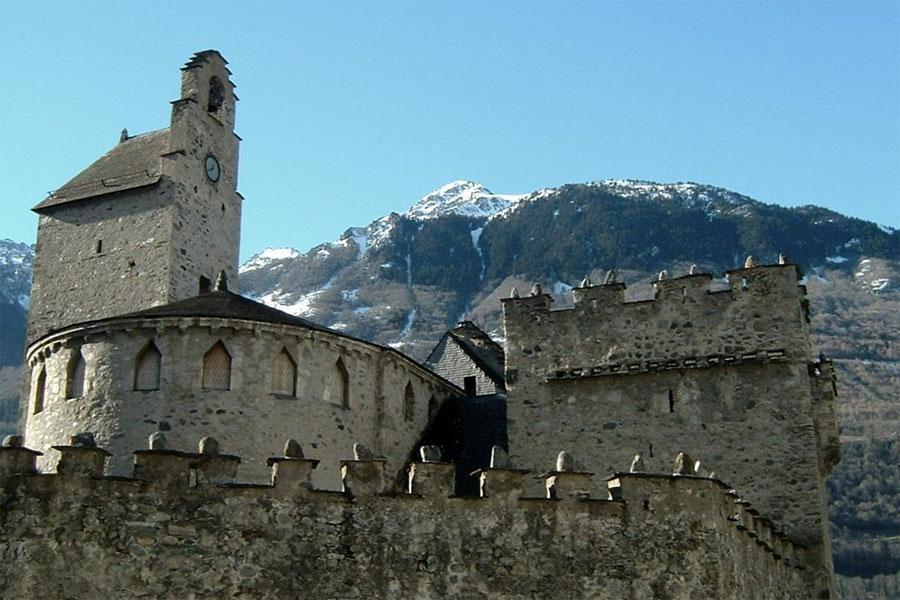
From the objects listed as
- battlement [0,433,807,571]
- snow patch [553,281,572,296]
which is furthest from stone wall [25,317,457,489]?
snow patch [553,281,572,296]

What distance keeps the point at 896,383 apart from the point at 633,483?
452 ft

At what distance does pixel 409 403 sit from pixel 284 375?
5.26 m

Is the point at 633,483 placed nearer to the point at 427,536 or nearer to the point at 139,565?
the point at 427,536

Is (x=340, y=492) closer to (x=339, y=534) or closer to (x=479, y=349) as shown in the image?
(x=339, y=534)

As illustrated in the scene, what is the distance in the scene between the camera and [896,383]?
154375mm

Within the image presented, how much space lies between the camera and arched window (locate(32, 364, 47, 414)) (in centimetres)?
3423

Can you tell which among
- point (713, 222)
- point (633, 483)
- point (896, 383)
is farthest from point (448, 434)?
point (713, 222)

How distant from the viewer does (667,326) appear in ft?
116

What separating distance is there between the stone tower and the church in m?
0.11

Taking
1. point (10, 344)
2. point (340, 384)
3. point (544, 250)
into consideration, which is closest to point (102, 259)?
point (340, 384)

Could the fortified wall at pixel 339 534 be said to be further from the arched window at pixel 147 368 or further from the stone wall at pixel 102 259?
the stone wall at pixel 102 259

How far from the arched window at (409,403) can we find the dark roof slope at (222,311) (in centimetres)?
400

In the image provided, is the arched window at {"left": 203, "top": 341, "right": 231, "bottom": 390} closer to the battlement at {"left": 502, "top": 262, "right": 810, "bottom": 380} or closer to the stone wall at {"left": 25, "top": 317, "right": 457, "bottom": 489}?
the stone wall at {"left": 25, "top": 317, "right": 457, "bottom": 489}

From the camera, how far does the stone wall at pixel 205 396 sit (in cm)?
3189
